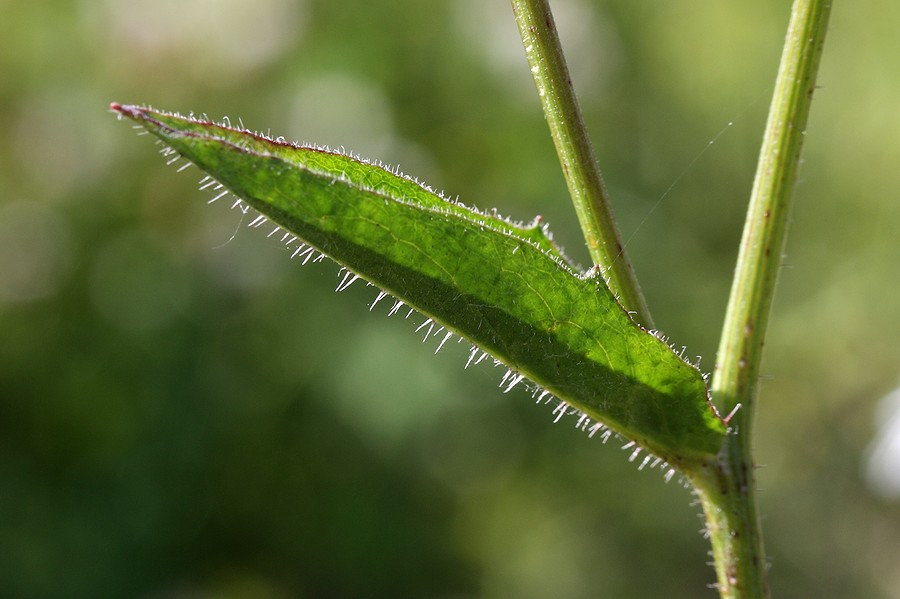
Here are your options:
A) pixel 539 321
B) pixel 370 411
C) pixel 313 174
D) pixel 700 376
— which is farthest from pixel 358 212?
pixel 370 411

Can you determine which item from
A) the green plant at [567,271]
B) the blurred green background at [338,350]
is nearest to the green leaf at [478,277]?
the green plant at [567,271]

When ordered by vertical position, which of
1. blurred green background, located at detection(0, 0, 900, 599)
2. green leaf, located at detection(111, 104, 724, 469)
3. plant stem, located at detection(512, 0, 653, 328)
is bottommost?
green leaf, located at detection(111, 104, 724, 469)

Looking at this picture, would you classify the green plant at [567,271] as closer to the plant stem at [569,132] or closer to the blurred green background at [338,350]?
the plant stem at [569,132]

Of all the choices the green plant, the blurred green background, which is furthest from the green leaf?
the blurred green background

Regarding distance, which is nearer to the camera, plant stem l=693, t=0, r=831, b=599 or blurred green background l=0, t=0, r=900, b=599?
plant stem l=693, t=0, r=831, b=599

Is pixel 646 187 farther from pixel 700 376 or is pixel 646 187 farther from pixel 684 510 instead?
pixel 700 376

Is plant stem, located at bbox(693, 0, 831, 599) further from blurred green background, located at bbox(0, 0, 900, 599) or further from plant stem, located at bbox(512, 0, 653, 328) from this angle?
blurred green background, located at bbox(0, 0, 900, 599)
